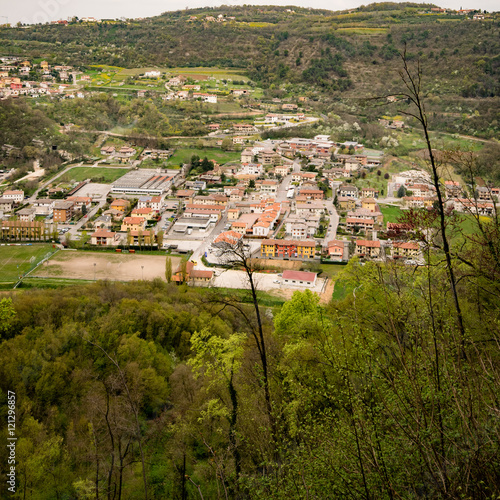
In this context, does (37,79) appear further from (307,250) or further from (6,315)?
(6,315)

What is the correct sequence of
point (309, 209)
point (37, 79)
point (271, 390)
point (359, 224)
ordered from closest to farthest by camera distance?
1. point (271, 390)
2. point (359, 224)
3. point (309, 209)
4. point (37, 79)

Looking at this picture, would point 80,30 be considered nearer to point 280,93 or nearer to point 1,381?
point 280,93

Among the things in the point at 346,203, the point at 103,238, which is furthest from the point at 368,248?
the point at 103,238

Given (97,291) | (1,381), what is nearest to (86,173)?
(97,291)

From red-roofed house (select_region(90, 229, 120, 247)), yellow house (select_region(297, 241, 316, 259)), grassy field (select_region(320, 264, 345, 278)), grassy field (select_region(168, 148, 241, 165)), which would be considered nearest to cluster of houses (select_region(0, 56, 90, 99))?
grassy field (select_region(168, 148, 241, 165))

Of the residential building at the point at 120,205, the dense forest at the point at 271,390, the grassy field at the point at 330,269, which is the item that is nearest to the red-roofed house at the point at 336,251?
the grassy field at the point at 330,269

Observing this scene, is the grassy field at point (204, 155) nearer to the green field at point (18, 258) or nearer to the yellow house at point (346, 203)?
the yellow house at point (346, 203)

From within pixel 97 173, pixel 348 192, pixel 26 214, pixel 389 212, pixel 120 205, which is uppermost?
pixel 97 173
